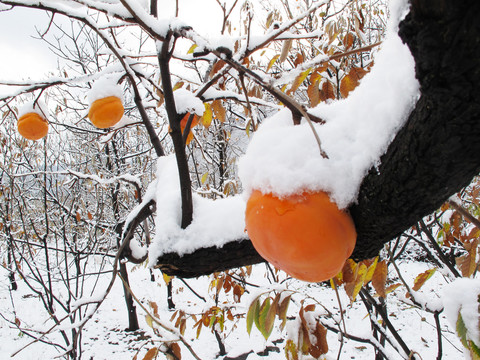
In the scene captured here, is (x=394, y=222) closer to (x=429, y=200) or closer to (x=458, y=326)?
(x=429, y=200)

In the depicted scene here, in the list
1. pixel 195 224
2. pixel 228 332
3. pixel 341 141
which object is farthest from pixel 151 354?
pixel 228 332

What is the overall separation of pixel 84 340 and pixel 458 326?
5296 millimetres

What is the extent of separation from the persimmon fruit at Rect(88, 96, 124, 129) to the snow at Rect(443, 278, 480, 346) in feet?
3.25

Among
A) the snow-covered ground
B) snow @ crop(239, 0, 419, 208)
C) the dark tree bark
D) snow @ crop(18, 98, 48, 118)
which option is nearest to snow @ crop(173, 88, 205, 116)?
snow @ crop(239, 0, 419, 208)

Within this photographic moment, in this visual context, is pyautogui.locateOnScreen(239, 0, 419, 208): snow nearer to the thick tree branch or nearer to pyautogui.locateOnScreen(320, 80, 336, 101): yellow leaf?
the thick tree branch

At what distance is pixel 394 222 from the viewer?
0.44 metres

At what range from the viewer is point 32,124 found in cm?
122

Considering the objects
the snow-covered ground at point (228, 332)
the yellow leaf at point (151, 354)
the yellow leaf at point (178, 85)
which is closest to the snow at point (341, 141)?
the yellow leaf at point (178, 85)

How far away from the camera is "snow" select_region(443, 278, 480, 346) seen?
44cm

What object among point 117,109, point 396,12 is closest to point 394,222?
point 396,12

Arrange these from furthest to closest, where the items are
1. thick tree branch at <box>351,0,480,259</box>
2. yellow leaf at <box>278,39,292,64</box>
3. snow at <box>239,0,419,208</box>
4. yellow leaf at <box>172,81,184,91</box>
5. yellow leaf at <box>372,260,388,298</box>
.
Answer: yellow leaf at <box>172,81,184,91</box> → yellow leaf at <box>278,39,292,64</box> → yellow leaf at <box>372,260,388,298</box> → snow at <box>239,0,419,208</box> → thick tree branch at <box>351,0,480,259</box>

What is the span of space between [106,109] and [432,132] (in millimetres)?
913

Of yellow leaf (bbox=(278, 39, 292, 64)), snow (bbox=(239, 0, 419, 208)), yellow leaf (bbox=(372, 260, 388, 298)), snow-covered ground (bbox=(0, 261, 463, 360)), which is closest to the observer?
snow (bbox=(239, 0, 419, 208))

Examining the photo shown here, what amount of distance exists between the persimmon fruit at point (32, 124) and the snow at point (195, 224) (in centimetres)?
77
